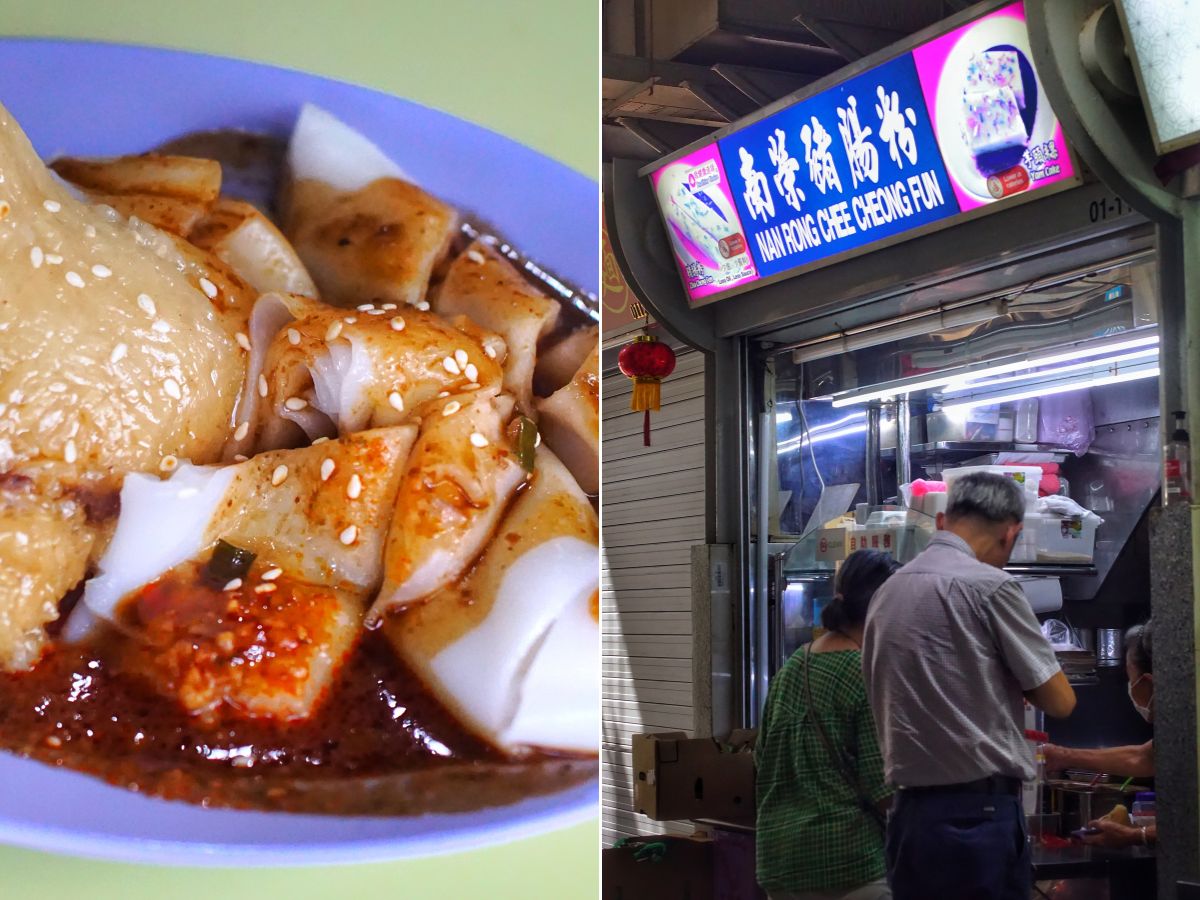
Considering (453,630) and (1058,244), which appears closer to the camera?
(453,630)

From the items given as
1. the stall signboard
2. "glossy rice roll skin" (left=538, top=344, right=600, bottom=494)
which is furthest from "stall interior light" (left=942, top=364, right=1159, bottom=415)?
"glossy rice roll skin" (left=538, top=344, right=600, bottom=494)

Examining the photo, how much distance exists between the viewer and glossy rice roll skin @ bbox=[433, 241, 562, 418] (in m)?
2.03

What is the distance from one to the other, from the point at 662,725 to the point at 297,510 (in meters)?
4.74

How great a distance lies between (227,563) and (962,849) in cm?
224

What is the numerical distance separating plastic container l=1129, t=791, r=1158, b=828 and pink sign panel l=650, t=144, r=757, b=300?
232 cm

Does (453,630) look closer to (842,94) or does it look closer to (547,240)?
(547,240)

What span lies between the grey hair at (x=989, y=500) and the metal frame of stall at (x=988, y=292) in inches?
19.0

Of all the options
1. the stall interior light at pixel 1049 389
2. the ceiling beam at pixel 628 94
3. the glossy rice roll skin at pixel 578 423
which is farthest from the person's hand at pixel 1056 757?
the ceiling beam at pixel 628 94

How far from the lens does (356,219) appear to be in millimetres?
1987

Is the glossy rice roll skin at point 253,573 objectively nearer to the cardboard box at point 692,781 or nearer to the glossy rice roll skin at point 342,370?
the glossy rice roll skin at point 342,370

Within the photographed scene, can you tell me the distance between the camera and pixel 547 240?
2115mm

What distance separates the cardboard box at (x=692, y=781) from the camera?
14.0ft

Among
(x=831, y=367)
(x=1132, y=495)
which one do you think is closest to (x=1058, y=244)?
(x=1132, y=495)

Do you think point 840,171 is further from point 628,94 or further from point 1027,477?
point 628,94
